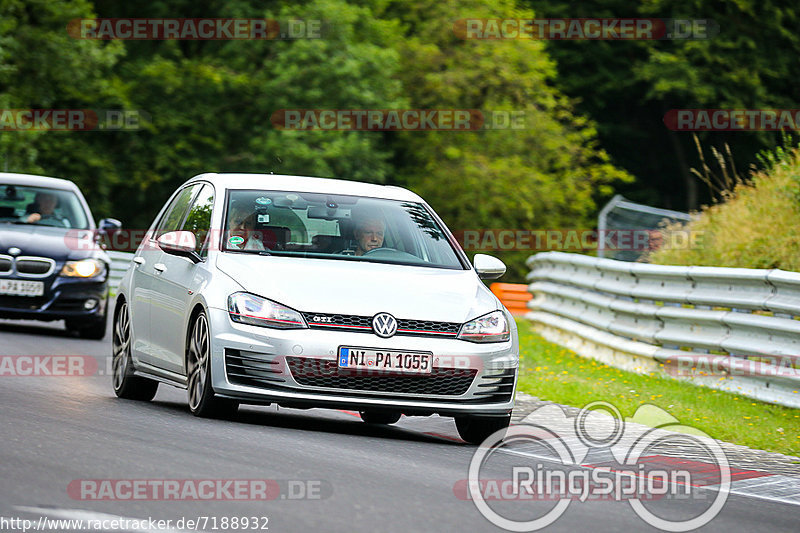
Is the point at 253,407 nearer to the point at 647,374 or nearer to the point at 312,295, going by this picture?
the point at 312,295

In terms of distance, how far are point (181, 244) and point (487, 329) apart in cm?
217

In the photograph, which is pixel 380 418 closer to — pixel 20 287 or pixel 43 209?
pixel 20 287

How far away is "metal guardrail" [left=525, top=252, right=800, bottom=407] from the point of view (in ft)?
41.0

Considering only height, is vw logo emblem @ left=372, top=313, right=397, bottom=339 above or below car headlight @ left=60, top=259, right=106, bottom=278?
above

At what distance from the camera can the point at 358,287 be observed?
9.46m

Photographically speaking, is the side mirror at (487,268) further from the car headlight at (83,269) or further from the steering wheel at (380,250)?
the car headlight at (83,269)

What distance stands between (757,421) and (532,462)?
3.29 meters

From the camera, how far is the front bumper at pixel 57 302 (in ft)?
54.9

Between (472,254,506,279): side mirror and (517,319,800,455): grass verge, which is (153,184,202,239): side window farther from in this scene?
(517,319,800,455): grass verge
